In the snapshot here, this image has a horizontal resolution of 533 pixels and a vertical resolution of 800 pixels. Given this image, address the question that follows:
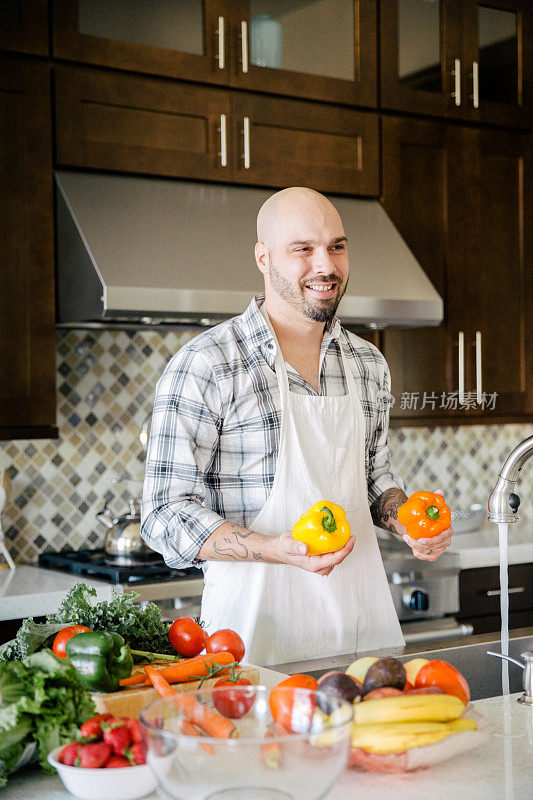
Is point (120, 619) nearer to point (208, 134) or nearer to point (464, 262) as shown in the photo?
point (208, 134)

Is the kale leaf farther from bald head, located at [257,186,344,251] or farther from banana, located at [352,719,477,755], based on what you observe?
bald head, located at [257,186,344,251]

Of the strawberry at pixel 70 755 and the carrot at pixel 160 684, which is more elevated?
the carrot at pixel 160 684

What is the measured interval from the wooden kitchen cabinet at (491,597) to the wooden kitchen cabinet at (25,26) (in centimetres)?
205

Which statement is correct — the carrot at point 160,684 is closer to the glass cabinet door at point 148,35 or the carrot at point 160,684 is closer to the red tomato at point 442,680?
the red tomato at point 442,680

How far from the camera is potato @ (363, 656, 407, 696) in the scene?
3.95ft

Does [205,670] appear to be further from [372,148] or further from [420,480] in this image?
[420,480]

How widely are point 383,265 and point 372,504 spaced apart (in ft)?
3.68

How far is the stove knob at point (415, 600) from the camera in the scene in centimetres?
306

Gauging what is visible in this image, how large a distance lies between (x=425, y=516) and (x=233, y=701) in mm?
888

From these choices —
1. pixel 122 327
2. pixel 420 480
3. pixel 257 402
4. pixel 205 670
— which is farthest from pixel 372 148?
pixel 205 670

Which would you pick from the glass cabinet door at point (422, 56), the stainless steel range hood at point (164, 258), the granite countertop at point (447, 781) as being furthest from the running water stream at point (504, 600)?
the glass cabinet door at point (422, 56)

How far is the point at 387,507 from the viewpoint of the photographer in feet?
7.23

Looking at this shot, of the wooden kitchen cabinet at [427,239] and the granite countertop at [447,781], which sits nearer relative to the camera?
the granite countertop at [447,781]

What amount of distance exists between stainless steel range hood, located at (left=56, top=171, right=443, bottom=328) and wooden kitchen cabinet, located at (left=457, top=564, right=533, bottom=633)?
89 centimetres
